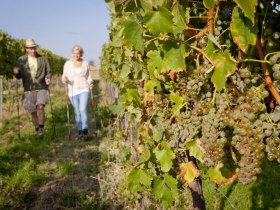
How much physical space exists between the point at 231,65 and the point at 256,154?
0.39m

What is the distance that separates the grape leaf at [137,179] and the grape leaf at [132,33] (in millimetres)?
967

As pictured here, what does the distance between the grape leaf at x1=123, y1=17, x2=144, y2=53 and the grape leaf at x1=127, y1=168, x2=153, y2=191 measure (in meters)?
0.97

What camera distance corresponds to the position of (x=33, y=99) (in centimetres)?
867

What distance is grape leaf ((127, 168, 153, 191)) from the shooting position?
2.33 meters

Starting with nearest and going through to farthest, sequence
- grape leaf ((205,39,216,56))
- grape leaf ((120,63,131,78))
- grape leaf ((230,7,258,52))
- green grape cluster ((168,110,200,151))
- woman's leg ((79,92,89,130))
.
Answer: grape leaf ((230,7,258,52))
grape leaf ((205,39,216,56))
green grape cluster ((168,110,200,151))
grape leaf ((120,63,131,78))
woman's leg ((79,92,89,130))

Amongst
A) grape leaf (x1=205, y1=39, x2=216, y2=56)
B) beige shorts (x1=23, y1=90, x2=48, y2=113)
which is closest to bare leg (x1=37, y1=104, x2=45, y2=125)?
beige shorts (x1=23, y1=90, x2=48, y2=113)

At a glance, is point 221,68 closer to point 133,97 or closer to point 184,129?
point 184,129

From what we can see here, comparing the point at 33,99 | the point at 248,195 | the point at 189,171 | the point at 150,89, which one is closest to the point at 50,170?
the point at 33,99

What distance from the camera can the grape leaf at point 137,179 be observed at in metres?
2.33

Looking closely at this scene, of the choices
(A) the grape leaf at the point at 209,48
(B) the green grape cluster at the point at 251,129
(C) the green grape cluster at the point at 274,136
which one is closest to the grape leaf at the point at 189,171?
(B) the green grape cluster at the point at 251,129

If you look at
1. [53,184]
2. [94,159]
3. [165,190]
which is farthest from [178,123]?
[94,159]

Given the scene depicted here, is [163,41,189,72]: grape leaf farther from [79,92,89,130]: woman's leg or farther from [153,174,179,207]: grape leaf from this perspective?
[79,92,89,130]: woman's leg

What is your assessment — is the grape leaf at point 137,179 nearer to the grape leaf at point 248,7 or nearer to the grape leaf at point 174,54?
the grape leaf at point 174,54

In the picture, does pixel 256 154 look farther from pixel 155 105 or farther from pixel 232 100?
pixel 155 105
